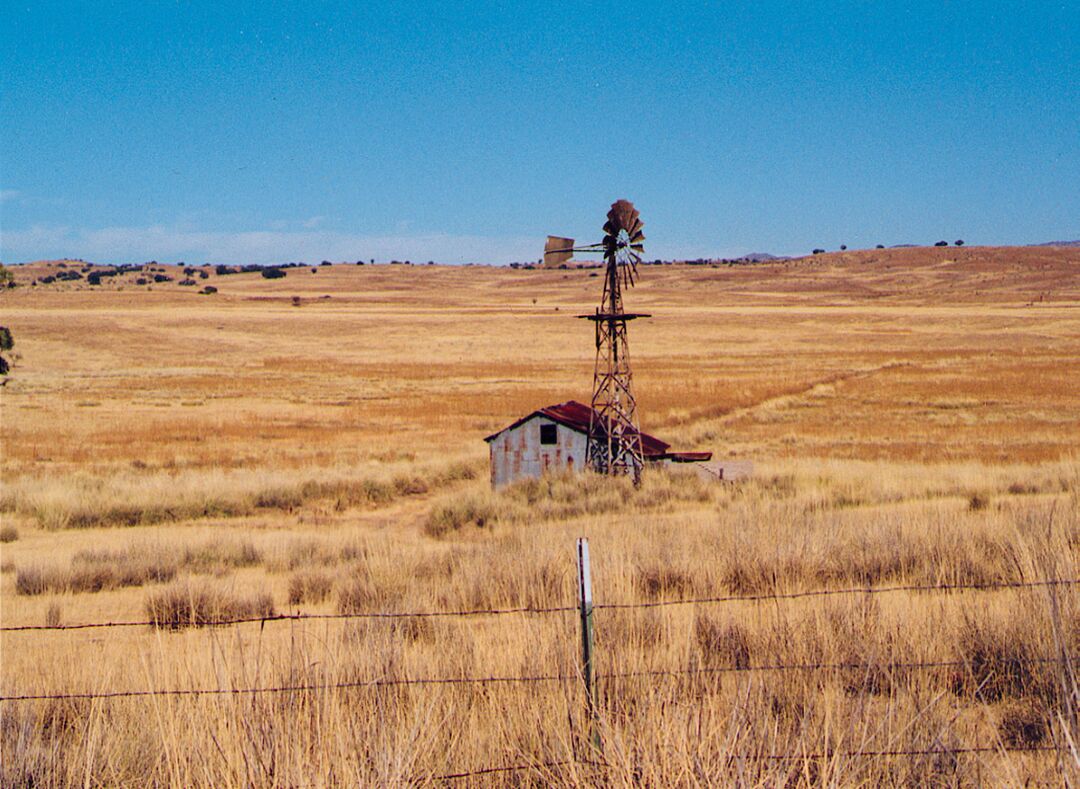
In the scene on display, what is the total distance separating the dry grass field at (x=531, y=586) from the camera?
449 cm

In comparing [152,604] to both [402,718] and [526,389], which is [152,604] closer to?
[402,718]

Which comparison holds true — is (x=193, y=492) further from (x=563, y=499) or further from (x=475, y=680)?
(x=475, y=680)

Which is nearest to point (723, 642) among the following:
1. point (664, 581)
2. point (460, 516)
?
point (664, 581)

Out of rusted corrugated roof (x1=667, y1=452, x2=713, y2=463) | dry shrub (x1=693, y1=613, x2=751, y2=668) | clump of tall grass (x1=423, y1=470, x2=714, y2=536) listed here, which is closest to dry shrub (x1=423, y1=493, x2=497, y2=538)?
clump of tall grass (x1=423, y1=470, x2=714, y2=536)

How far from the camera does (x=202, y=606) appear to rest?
31.3ft

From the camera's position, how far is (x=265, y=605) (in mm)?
9867

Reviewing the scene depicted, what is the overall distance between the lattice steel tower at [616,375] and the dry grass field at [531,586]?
3.76ft

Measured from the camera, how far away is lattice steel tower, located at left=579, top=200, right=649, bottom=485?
19.0 m

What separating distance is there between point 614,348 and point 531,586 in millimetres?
11472

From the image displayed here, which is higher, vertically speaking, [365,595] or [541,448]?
[365,595]

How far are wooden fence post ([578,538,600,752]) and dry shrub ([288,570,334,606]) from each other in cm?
639

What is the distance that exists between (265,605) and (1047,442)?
27209 millimetres

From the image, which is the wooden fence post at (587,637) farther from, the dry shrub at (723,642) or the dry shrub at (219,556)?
the dry shrub at (219,556)

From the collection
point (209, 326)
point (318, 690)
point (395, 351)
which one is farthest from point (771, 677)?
point (209, 326)
